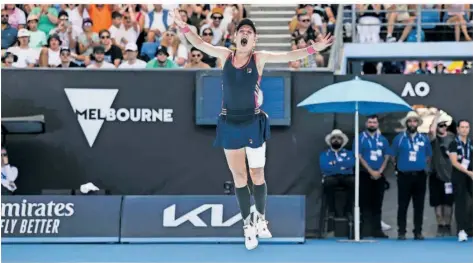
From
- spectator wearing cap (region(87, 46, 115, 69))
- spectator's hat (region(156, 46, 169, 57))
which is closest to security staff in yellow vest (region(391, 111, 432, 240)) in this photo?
spectator's hat (region(156, 46, 169, 57))

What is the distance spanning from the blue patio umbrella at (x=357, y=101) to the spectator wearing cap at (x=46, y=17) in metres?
6.07

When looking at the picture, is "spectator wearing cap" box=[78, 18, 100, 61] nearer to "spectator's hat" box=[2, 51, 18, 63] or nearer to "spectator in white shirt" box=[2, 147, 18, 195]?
"spectator's hat" box=[2, 51, 18, 63]

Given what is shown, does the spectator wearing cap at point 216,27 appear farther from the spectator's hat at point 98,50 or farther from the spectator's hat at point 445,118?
the spectator's hat at point 445,118

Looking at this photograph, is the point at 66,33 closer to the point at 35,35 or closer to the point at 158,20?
the point at 35,35

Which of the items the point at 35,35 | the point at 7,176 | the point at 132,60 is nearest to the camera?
the point at 7,176

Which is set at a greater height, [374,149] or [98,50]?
[98,50]

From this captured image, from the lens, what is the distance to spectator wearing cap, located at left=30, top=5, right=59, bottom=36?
64.8ft

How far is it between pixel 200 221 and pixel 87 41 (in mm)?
4865

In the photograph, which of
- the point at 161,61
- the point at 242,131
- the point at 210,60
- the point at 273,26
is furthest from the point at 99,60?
the point at 242,131

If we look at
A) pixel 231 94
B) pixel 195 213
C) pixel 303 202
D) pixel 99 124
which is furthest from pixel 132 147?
pixel 231 94

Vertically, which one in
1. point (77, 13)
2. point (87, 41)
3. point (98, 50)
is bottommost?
point (98, 50)

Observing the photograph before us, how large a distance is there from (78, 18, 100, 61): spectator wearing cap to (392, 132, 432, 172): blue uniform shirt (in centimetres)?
632

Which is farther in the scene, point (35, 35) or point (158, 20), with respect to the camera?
point (158, 20)

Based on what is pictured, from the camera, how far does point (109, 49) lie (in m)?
19.3
